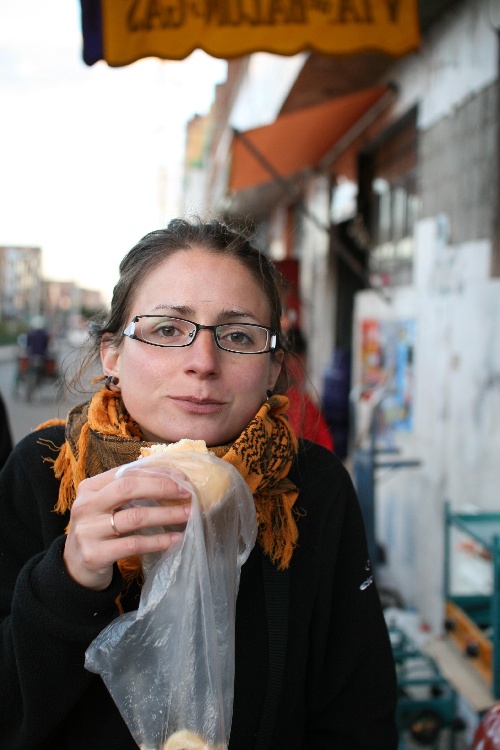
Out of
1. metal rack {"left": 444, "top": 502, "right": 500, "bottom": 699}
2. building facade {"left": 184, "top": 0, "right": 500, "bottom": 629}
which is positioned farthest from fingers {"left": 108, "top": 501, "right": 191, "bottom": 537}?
metal rack {"left": 444, "top": 502, "right": 500, "bottom": 699}

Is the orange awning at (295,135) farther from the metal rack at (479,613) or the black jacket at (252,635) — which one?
the black jacket at (252,635)

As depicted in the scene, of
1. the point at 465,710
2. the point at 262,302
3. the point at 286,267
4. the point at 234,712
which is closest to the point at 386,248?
the point at 286,267

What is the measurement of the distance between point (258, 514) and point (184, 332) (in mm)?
426

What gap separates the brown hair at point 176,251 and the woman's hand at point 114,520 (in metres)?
0.50

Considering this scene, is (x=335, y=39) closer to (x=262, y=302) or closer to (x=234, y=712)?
(x=262, y=302)

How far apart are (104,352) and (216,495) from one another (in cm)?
A: 55

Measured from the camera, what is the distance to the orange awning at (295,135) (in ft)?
17.1

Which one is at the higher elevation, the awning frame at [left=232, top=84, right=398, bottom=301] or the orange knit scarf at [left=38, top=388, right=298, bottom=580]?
the awning frame at [left=232, top=84, right=398, bottom=301]

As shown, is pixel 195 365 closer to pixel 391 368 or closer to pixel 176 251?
pixel 176 251

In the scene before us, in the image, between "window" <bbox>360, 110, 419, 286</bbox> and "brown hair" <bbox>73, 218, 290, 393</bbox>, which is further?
"window" <bbox>360, 110, 419, 286</bbox>

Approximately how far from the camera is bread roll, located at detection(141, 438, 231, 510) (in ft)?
3.55

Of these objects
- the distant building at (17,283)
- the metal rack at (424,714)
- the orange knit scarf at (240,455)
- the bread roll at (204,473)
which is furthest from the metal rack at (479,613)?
the distant building at (17,283)

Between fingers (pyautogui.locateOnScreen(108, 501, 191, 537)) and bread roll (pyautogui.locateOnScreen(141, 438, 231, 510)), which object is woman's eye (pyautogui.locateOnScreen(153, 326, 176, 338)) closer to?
bread roll (pyautogui.locateOnScreen(141, 438, 231, 510))

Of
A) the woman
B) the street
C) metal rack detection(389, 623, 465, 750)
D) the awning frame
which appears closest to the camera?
the woman
